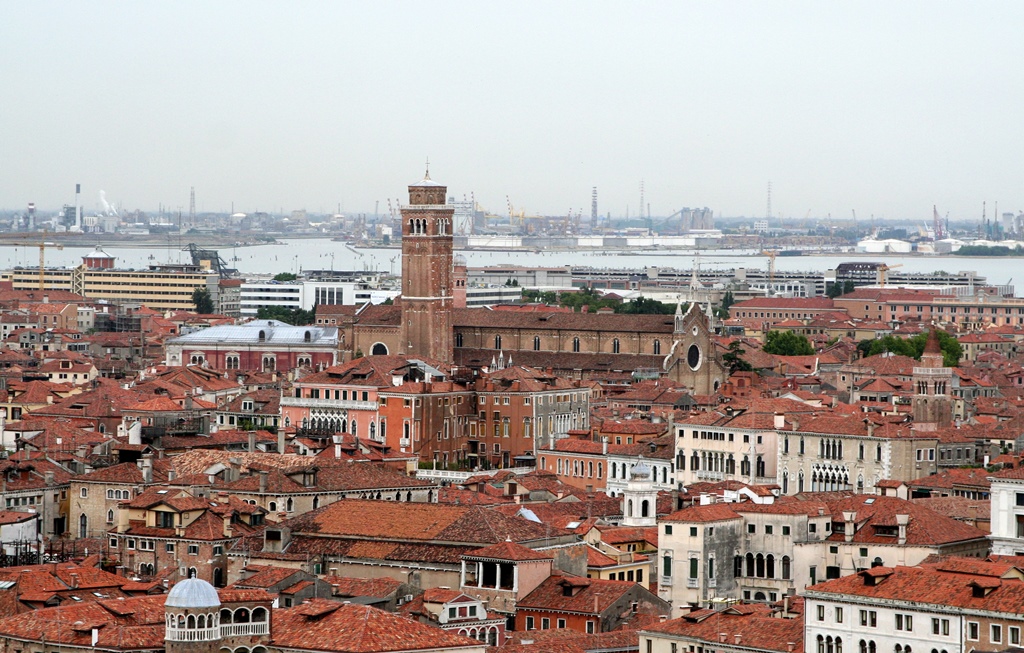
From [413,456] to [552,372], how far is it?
27.3 meters

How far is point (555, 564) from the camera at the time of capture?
3534 cm

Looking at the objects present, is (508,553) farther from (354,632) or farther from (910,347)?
(910,347)

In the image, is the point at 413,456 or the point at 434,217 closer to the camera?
the point at 413,456

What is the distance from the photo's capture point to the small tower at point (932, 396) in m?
55.2

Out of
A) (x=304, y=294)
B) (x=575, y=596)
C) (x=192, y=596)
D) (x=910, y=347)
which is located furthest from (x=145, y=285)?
(x=192, y=596)

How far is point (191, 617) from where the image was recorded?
24516mm

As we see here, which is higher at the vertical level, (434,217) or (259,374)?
(434,217)

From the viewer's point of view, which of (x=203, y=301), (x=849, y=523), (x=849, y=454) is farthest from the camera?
(x=203, y=301)

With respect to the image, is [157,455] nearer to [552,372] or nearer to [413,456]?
[413,456]

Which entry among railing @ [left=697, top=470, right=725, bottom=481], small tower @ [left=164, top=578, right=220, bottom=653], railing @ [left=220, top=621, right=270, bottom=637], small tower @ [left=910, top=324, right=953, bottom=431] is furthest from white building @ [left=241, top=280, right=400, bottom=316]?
small tower @ [left=164, top=578, right=220, bottom=653]

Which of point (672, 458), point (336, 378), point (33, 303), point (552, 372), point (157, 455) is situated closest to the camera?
point (157, 455)

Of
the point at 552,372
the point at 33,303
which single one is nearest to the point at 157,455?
the point at 552,372

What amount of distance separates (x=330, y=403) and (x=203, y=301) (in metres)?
85.6

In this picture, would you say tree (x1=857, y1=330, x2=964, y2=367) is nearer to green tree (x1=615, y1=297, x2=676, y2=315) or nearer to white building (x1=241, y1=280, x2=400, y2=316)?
green tree (x1=615, y1=297, x2=676, y2=315)
